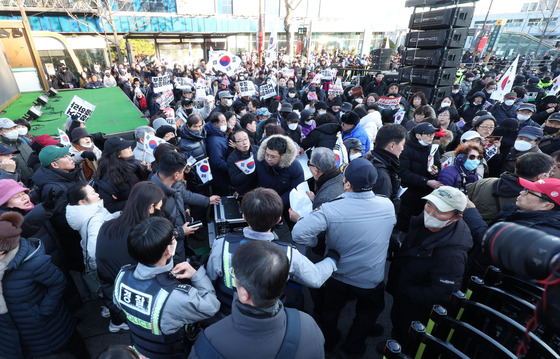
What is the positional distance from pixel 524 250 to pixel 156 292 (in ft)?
5.86

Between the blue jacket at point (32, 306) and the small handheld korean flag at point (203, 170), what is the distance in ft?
7.22

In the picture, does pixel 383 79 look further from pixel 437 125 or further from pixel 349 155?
pixel 349 155

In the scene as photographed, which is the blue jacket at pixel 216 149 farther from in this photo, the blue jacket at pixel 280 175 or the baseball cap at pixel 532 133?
the baseball cap at pixel 532 133

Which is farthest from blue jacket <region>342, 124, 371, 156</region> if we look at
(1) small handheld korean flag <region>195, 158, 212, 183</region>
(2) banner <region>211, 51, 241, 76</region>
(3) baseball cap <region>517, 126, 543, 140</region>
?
(2) banner <region>211, 51, 241, 76</region>

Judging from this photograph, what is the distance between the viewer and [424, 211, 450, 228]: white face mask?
7.32ft

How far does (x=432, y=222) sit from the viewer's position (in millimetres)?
2262

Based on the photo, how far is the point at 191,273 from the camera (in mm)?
1858

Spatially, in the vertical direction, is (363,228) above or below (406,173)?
above

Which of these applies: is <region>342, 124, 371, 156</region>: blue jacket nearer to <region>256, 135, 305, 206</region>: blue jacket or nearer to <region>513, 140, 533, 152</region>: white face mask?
<region>256, 135, 305, 206</region>: blue jacket

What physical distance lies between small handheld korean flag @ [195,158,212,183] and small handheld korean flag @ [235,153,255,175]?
772 mm

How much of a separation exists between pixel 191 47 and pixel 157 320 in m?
33.5

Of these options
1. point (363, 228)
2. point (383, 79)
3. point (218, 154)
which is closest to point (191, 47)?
point (383, 79)

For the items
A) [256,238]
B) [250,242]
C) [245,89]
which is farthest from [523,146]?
[245,89]

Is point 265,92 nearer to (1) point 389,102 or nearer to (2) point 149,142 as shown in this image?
(1) point 389,102
